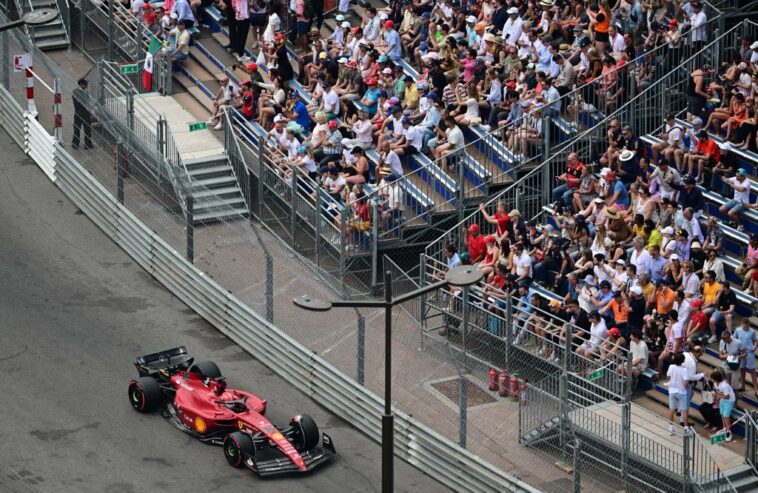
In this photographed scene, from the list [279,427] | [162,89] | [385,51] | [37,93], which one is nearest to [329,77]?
[385,51]

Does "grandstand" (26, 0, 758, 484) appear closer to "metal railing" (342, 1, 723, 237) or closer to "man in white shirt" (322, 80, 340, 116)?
"metal railing" (342, 1, 723, 237)

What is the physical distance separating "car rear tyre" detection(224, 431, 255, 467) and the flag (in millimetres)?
12518

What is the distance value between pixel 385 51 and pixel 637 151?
291 inches

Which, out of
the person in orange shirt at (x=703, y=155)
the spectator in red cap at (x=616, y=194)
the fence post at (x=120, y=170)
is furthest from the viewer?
the fence post at (x=120, y=170)

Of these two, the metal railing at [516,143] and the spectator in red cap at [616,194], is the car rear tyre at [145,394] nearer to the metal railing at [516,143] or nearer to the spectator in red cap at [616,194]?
the metal railing at [516,143]

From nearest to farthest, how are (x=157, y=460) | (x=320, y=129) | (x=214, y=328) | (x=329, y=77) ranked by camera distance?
(x=157, y=460) → (x=214, y=328) → (x=320, y=129) → (x=329, y=77)

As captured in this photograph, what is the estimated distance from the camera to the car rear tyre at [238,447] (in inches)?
1038

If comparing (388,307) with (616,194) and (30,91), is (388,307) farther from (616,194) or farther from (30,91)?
(30,91)

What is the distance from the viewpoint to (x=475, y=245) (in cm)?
3128

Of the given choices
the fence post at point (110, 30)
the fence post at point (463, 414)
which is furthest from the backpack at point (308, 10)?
the fence post at point (463, 414)

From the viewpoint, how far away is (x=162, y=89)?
37.2m

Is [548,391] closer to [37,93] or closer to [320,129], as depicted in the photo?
[320,129]

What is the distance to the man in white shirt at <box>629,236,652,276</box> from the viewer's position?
2905 centimetres

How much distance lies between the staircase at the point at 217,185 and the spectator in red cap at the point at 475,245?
14.6 ft
